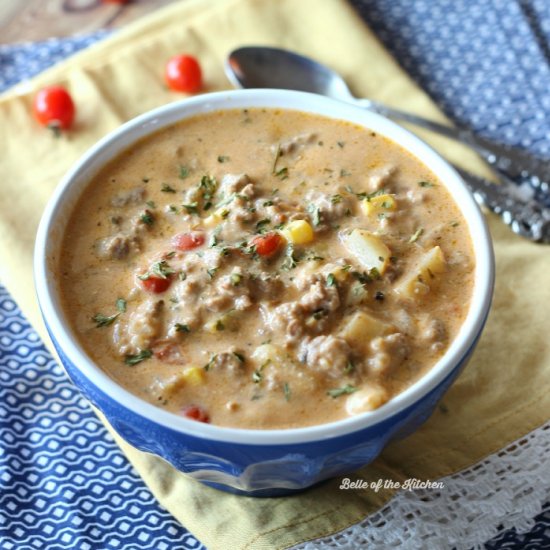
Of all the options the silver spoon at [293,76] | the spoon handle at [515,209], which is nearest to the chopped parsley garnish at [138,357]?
the spoon handle at [515,209]

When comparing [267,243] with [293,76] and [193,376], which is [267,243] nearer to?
[193,376]

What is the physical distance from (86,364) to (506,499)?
5.10 ft

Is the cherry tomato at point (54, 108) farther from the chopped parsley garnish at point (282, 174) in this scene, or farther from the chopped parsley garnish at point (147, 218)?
the chopped parsley garnish at point (282, 174)

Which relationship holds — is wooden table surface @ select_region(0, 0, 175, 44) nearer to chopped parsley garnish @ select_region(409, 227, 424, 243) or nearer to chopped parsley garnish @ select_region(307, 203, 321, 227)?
chopped parsley garnish @ select_region(307, 203, 321, 227)

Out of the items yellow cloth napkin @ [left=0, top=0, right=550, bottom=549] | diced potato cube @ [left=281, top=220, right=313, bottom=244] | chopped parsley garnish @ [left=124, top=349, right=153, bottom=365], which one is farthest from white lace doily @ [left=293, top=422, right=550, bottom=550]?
diced potato cube @ [left=281, top=220, right=313, bottom=244]

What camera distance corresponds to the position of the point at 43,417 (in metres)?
3.42

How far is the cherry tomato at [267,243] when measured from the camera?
9.46 feet

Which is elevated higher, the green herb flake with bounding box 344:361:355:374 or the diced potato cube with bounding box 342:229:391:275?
the diced potato cube with bounding box 342:229:391:275

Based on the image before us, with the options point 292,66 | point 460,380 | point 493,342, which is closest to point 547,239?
point 493,342

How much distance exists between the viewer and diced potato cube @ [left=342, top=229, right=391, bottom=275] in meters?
2.85

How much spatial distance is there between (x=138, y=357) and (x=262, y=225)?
672 millimetres

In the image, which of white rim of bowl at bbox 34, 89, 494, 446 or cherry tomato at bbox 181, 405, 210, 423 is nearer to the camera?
white rim of bowl at bbox 34, 89, 494, 446

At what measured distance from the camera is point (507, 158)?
162 inches

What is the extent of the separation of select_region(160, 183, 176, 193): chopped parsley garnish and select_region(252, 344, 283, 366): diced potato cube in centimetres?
82
